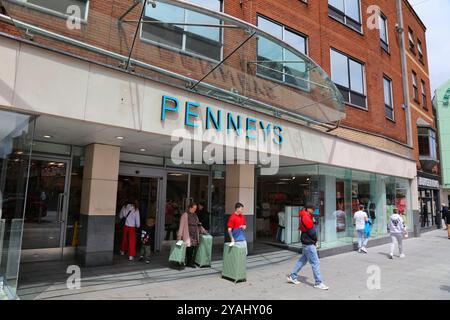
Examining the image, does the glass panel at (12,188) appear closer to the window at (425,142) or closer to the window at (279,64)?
the window at (279,64)

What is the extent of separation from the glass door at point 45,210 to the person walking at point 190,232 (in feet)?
10.8

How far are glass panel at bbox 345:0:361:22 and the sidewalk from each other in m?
12.1

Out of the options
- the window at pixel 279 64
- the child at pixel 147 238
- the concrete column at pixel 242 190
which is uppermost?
the window at pixel 279 64

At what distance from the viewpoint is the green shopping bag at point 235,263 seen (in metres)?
6.93

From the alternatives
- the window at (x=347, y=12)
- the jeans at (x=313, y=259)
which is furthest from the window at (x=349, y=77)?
the jeans at (x=313, y=259)

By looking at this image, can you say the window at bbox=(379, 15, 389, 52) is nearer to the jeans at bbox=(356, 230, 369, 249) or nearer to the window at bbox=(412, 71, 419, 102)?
the window at bbox=(412, 71, 419, 102)

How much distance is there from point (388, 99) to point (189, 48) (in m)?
13.8

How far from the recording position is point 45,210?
8180 mm

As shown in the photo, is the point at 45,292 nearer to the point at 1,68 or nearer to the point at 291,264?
the point at 1,68

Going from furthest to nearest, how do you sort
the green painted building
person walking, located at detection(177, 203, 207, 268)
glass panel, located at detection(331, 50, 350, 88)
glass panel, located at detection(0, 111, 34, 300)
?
the green painted building < glass panel, located at detection(331, 50, 350, 88) < person walking, located at detection(177, 203, 207, 268) < glass panel, located at detection(0, 111, 34, 300)

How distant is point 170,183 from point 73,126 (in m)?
4.96

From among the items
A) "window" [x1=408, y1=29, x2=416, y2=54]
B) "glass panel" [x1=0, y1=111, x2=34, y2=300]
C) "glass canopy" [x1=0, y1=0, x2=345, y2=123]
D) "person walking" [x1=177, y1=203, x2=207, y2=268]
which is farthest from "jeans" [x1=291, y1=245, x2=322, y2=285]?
"window" [x1=408, y1=29, x2=416, y2=54]

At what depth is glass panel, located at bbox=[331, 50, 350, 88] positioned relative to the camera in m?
14.0

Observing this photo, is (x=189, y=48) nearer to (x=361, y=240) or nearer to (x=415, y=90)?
(x=361, y=240)
